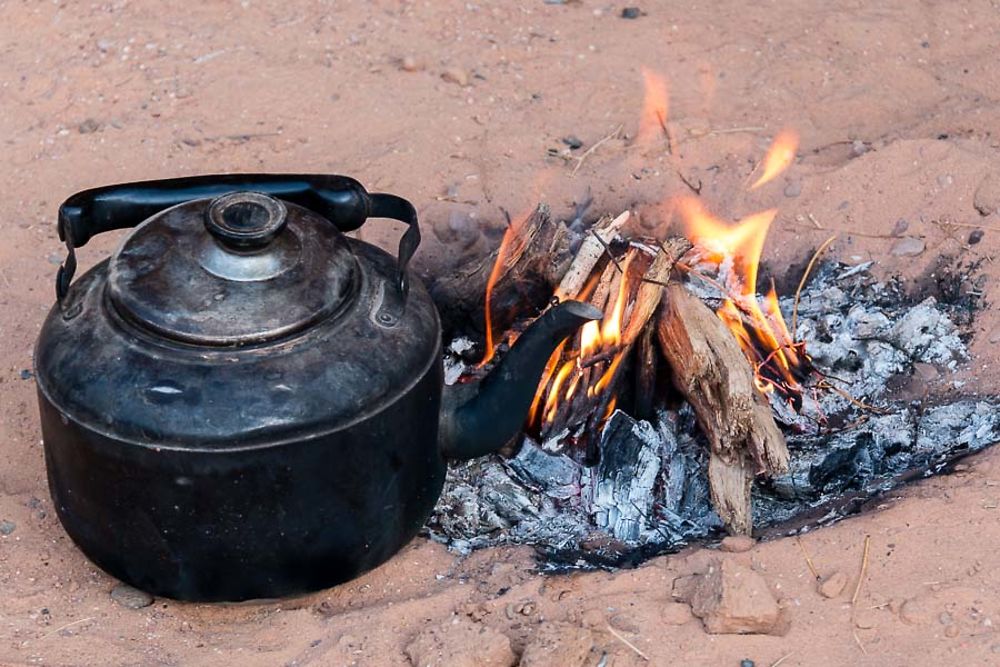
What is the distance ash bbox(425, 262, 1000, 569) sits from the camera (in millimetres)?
3428

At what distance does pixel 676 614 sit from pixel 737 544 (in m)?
0.28

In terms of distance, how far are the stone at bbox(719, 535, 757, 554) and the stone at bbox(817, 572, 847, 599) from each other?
21cm

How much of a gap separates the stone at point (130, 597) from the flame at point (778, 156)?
2.48 m

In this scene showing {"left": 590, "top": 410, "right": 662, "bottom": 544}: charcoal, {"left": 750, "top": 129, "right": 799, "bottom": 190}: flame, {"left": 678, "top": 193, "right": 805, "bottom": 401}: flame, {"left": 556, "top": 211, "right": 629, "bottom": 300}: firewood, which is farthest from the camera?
{"left": 750, "top": 129, "right": 799, "bottom": 190}: flame

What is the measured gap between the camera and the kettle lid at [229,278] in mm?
2818

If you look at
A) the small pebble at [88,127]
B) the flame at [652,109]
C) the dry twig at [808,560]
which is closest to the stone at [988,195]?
the flame at [652,109]

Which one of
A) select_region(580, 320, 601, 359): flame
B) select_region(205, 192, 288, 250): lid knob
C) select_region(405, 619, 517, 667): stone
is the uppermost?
select_region(205, 192, 288, 250): lid knob

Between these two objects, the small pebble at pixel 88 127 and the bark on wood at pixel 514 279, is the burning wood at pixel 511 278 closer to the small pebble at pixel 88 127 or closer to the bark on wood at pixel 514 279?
the bark on wood at pixel 514 279

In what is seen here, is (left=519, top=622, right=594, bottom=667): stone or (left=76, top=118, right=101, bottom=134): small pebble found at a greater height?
(left=519, top=622, right=594, bottom=667): stone

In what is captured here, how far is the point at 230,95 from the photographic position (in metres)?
5.00

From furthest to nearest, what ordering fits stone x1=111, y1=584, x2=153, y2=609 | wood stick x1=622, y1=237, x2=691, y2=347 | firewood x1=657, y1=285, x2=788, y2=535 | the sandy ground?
wood stick x1=622, y1=237, x2=691, y2=347 → firewood x1=657, y1=285, x2=788, y2=535 → stone x1=111, y1=584, x2=153, y2=609 → the sandy ground

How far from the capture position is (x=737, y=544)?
320 cm

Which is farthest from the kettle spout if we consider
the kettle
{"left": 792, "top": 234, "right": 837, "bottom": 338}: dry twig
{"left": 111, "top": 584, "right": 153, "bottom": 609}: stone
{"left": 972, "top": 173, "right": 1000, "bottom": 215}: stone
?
{"left": 972, "top": 173, "right": 1000, "bottom": 215}: stone

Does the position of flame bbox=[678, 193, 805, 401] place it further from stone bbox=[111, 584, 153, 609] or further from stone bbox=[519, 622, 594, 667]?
stone bbox=[111, 584, 153, 609]
